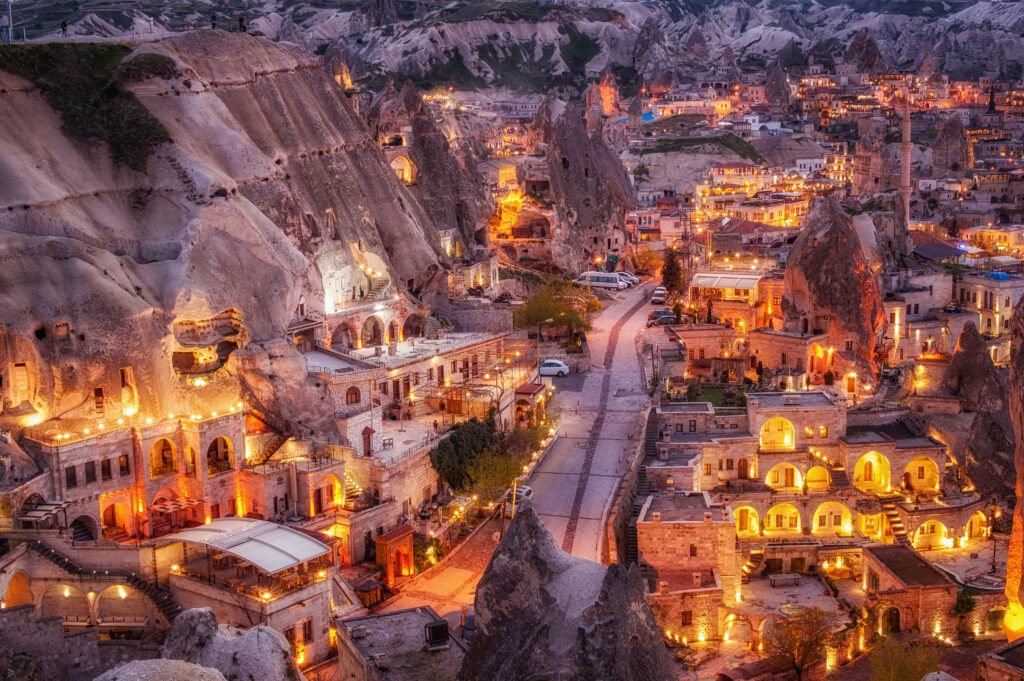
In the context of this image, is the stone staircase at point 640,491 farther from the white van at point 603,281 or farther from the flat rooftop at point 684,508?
the white van at point 603,281

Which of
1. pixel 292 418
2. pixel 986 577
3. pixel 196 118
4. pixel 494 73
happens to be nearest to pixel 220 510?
pixel 292 418

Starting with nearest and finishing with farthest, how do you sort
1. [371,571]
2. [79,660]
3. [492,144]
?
[79,660] → [371,571] → [492,144]

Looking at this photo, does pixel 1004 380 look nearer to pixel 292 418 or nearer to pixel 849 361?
pixel 849 361

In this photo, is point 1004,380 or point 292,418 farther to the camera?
point 1004,380

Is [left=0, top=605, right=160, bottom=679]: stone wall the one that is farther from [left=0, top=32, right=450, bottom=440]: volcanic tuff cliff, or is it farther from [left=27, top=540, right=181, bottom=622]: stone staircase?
[left=0, top=32, right=450, bottom=440]: volcanic tuff cliff

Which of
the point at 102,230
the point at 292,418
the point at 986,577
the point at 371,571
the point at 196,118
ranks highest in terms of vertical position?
the point at 196,118

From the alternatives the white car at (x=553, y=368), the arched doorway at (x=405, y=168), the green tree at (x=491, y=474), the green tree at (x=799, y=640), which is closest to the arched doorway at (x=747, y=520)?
the green tree at (x=799, y=640)

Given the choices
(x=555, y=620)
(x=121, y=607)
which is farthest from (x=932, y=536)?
(x=121, y=607)
